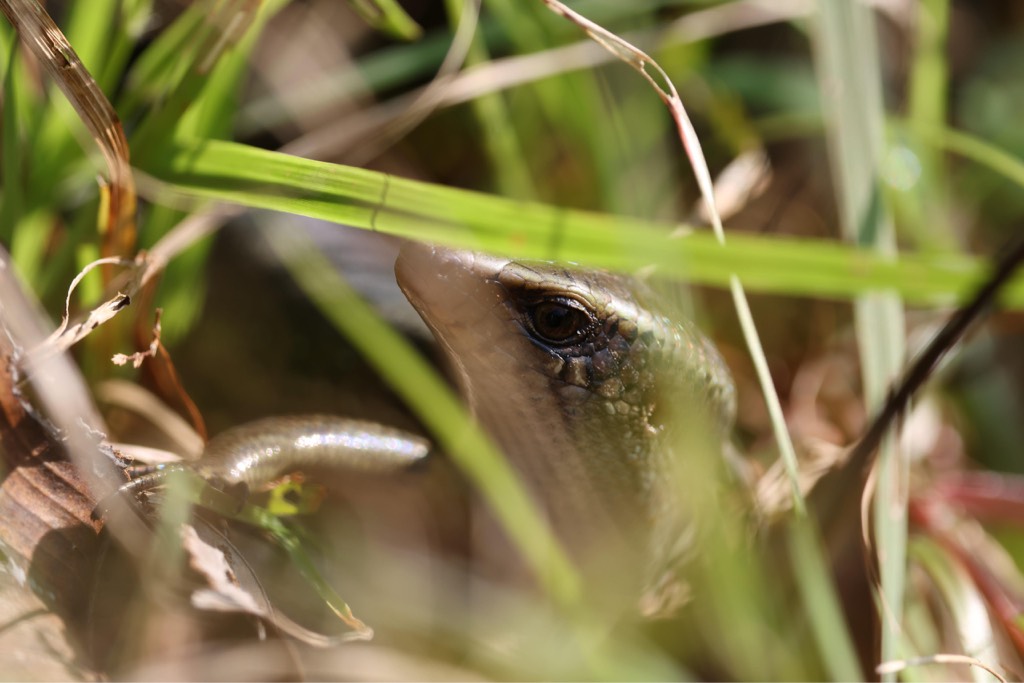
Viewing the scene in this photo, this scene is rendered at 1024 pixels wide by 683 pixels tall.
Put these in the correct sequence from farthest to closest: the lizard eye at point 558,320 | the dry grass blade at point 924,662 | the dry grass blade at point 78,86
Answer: the lizard eye at point 558,320
the dry grass blade at point 924,662
the dry grass blade at point 78,86

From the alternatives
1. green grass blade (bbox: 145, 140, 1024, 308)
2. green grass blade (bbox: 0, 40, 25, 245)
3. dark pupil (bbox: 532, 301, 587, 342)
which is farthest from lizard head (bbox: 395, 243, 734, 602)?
green grass blade (bbox: 0, 40, 25, 245)

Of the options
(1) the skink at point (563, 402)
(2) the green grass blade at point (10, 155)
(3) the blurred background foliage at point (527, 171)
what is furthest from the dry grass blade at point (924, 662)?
(2) the green grass blade at point (10, 155)

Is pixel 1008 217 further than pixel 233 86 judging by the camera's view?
Yes

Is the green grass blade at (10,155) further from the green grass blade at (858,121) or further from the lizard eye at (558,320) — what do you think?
the green grass blade at (858,121)

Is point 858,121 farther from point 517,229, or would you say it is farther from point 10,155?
point 10,155

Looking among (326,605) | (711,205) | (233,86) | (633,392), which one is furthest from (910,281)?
(233,86)

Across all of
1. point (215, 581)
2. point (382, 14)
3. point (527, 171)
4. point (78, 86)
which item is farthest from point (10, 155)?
point (527, 171)

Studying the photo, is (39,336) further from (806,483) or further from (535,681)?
(806,483)

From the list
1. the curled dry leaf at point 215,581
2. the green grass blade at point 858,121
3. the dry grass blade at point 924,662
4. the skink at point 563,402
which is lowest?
the curled dry leaf at point 215,581
